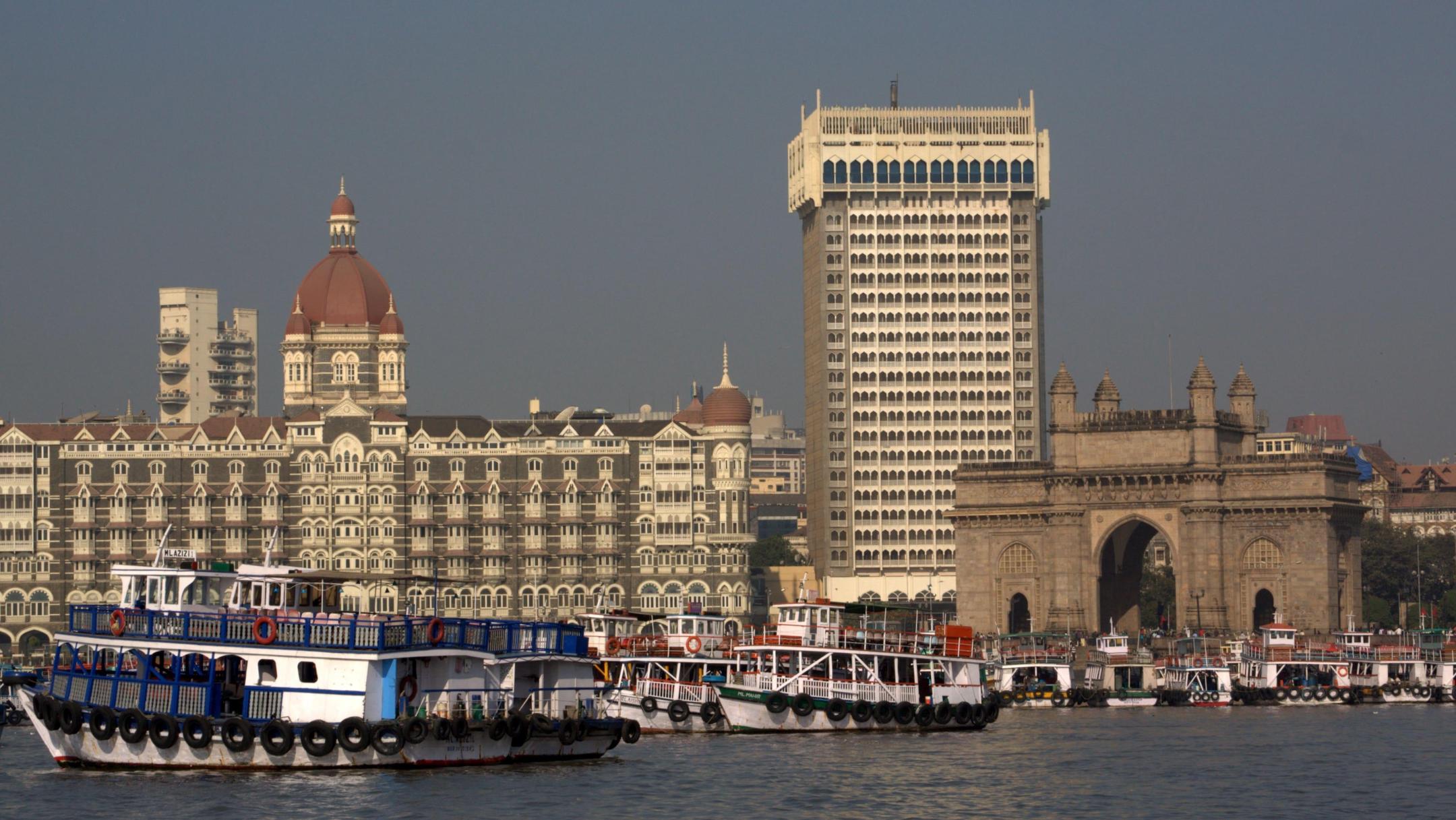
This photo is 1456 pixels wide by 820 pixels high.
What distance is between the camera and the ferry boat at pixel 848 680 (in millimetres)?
110562

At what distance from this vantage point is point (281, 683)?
83.5m

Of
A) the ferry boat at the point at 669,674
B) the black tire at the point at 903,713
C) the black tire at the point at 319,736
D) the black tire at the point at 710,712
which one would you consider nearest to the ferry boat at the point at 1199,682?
the ferry boat at the point at 669,674

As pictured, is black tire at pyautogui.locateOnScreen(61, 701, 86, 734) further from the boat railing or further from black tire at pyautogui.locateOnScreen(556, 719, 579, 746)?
the boat railing

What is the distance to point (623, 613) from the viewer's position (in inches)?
4808

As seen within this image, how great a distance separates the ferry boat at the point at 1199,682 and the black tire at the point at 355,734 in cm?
7250

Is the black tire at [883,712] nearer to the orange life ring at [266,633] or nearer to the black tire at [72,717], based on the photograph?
the orange life ring at [266,633]

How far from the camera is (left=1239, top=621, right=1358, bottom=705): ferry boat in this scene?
146 meters

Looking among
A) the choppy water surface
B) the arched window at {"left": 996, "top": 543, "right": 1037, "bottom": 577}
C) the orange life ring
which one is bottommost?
the choppy water surface

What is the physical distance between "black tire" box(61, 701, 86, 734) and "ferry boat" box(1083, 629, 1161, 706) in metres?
73.0

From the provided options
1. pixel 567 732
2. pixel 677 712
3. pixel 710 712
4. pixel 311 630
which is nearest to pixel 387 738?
pixel 311 630

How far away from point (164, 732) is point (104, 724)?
2435 mm

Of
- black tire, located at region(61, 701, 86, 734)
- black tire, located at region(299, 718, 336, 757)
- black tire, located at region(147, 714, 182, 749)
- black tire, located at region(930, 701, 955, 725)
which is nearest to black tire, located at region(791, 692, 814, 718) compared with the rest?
black tire, located at region(930, 701, 955, 725)

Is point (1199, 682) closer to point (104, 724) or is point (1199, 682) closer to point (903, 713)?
point (903, 713)

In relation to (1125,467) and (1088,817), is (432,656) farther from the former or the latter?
(1125,467)
